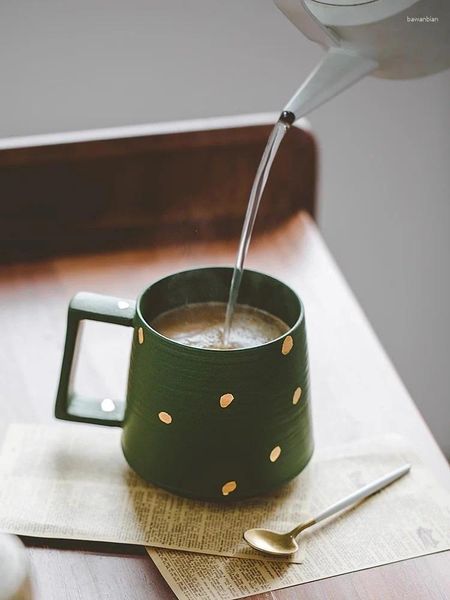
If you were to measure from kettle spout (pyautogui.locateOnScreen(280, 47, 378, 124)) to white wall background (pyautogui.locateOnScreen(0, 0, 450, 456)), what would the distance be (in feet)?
2.93

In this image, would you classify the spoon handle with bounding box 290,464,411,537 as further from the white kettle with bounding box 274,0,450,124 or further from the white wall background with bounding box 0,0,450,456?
the white wall background with bounding box 0,0,450,456

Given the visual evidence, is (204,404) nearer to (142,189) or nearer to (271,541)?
(271,541)

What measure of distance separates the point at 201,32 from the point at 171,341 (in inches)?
40.4

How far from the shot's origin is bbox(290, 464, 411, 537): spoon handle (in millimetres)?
748

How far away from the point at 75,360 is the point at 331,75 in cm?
33

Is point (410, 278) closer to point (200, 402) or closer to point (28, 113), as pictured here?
point (28, 113)

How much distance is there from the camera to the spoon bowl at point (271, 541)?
0.72 metres

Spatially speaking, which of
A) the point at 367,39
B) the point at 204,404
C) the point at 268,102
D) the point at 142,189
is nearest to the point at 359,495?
the point at 204,404

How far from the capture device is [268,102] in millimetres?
1688

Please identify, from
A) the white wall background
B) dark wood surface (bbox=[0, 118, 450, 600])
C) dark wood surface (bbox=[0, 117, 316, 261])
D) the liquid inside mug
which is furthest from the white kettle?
the white wall background

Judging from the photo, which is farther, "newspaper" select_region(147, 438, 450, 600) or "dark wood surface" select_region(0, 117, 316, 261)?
"dark wood surface" select_region(0, 117, 316, 261)

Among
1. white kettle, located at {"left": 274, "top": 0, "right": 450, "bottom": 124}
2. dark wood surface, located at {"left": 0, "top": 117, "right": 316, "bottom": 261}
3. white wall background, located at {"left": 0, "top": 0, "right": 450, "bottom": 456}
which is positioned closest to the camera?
white kettle, located at {"left": 274, "top": 0, "right": 450, "bottom": 124}

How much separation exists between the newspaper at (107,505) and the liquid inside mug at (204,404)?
0.8 inches

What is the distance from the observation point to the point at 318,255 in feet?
3.78
